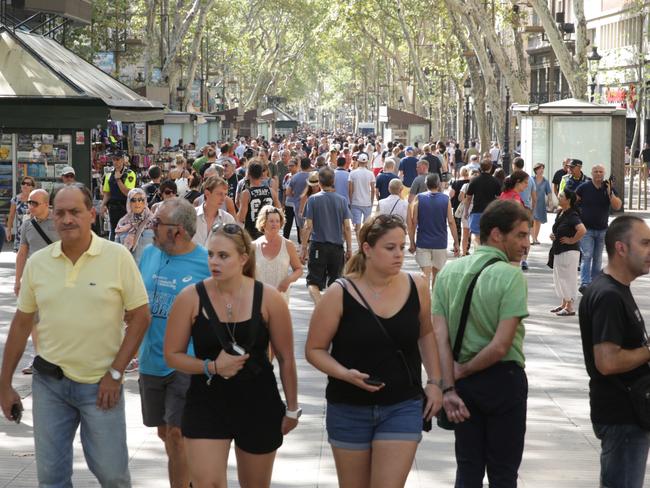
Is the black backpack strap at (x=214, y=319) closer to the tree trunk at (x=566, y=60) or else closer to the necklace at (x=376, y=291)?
the necklace at (x=376, y=291)

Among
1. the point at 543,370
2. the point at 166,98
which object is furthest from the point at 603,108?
the point at 543,370

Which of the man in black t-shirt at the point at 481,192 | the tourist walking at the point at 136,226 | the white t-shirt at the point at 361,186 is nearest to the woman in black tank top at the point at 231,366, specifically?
the tourist walking at the point at 136,226

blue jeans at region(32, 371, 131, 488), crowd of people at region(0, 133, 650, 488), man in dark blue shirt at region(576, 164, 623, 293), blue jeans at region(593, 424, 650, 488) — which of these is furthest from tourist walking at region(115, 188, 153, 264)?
blue jeans at region(593, 424, 650, 488)

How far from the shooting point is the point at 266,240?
30.5 ft

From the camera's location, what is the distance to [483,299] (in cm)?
538

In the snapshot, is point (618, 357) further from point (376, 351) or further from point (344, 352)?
point (344, 352)

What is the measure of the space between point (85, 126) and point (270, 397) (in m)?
18.1

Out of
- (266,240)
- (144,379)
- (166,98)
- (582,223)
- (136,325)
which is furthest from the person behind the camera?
(166,98)

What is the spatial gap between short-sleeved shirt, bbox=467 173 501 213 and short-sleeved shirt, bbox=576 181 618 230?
1.58m

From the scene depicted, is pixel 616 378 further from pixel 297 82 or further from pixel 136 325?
pixel 297 82

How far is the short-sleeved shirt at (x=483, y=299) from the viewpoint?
17.5ft

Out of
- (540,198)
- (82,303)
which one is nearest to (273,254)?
(82,303)

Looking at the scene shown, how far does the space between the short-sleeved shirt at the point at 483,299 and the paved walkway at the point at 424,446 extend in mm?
1601

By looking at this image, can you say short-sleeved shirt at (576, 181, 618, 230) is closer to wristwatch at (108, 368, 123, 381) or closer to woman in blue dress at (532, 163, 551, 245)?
woman in blue dress at (532, 163, 551, 245)
